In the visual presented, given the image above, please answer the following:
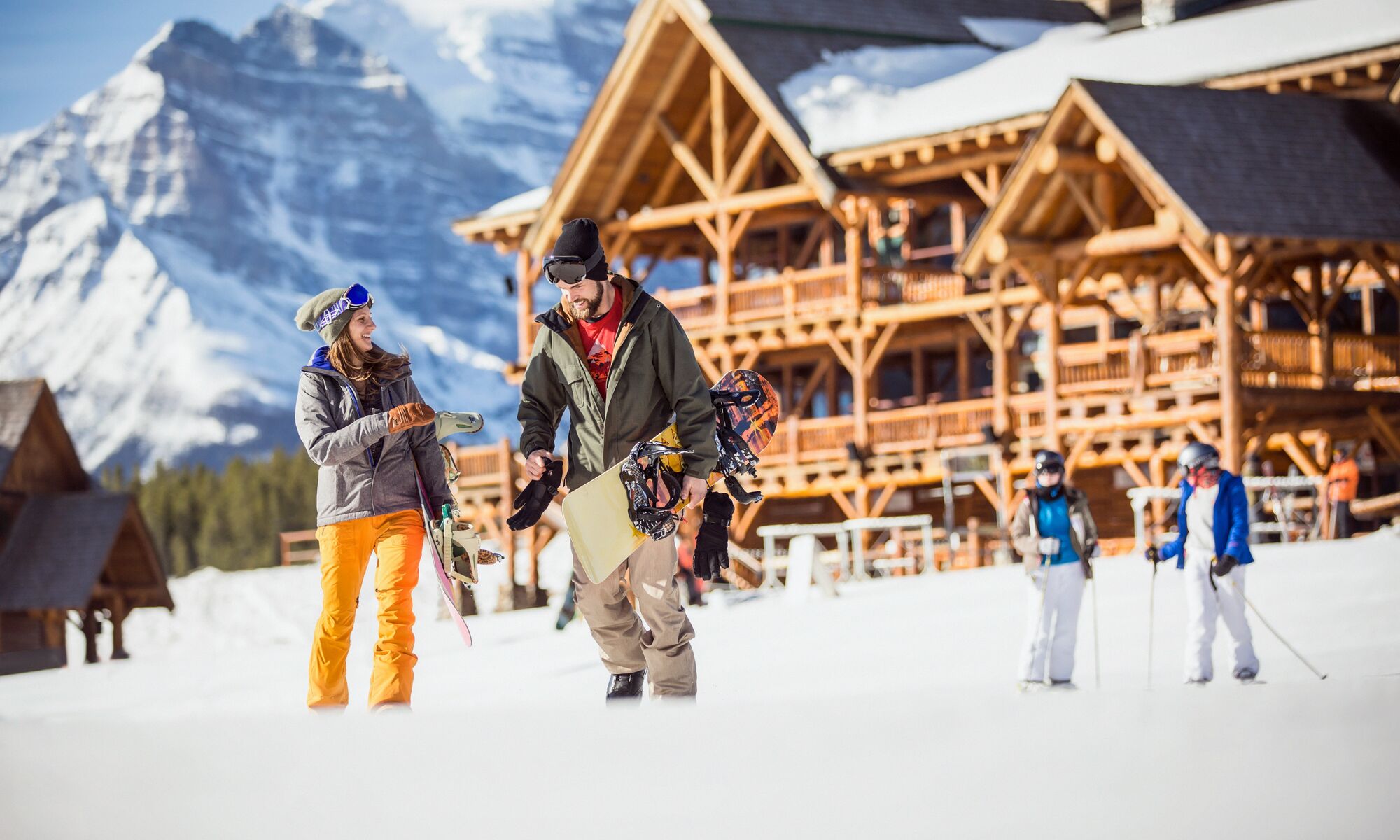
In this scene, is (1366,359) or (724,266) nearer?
(1366,359)

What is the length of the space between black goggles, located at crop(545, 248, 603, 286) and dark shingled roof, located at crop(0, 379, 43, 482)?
2484 cm

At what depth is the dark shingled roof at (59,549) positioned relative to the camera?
2780 centimetres

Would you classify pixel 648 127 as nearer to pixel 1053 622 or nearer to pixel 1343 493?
pixel 1343 493

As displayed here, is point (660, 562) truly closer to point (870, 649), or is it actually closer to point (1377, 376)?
point (870, 649)

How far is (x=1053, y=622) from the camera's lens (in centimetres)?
1084

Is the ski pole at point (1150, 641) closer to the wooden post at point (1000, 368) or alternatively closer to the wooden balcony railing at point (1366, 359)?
the wooden balcony railing at point (1366, 359)

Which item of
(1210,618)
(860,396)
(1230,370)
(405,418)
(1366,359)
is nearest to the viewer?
(405,418)

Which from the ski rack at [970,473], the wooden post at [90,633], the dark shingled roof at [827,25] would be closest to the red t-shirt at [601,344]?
the ski rack at [970,473]

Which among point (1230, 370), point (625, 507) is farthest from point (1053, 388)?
point (625, 507)

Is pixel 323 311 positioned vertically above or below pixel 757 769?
above

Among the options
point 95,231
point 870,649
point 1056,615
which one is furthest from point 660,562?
point 95,231

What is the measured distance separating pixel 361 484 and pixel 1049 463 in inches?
205

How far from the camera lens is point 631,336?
6.30 meters

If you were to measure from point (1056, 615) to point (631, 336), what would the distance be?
522cm
